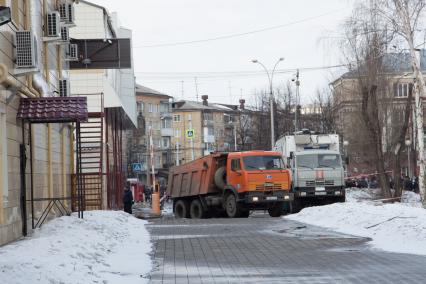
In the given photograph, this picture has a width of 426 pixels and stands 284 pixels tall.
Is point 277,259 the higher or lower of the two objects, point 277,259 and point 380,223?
the lower

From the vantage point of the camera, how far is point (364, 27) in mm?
32844

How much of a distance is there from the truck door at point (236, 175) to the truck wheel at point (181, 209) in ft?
15.1

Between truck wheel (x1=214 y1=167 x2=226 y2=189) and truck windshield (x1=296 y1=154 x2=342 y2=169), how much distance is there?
13.2 ft

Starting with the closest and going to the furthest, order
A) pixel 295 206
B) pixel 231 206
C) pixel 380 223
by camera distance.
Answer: pixel 380 223
pixel 231 206
pixel 295 206

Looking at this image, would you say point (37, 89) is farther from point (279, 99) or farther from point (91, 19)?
point (279, 99)

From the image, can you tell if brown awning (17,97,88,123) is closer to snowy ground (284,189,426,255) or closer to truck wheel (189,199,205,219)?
snowy ground (284,189,426,255)

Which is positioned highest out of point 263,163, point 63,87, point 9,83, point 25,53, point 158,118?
point 158,118

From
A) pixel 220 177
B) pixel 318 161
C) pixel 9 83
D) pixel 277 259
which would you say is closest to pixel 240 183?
pixel 220 177

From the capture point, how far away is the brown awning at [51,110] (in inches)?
682

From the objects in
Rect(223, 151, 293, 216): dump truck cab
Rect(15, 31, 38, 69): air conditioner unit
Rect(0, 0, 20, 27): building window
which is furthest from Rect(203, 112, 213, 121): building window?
Rect(15, 31, 38, 69): air conditioner unit

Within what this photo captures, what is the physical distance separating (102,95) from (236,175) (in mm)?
8629

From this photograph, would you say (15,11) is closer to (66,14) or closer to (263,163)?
(66,14)

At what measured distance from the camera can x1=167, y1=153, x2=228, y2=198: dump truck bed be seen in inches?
1222

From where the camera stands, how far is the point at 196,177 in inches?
1280
